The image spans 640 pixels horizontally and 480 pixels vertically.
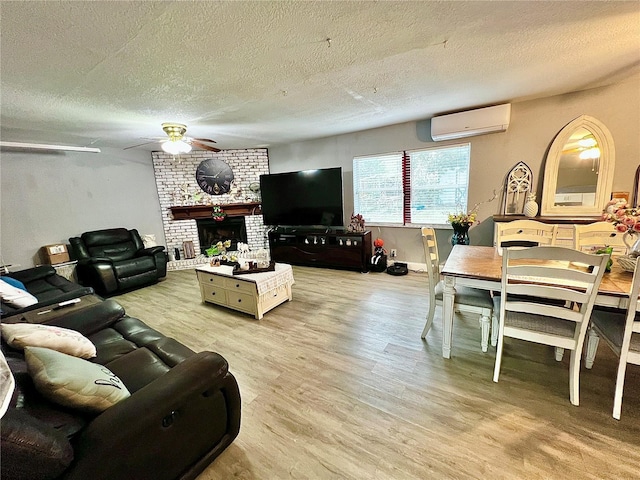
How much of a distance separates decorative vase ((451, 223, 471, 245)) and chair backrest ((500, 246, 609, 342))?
6.58 ft

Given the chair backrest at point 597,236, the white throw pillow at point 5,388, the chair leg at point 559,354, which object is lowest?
the chair leg at point 559,354

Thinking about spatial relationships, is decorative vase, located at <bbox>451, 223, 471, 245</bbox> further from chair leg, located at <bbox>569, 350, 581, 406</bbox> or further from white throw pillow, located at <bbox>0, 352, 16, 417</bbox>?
white throw pillow, located at <bbox>0, 352, 16, 417</bbox>

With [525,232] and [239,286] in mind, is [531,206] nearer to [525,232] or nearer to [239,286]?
[525,232]

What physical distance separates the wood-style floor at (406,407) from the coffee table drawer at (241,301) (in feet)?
0.64

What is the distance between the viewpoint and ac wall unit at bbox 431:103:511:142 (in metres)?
3.20

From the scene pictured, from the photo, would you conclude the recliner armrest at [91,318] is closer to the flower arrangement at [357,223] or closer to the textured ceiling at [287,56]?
the textured ceiling at [287,56]

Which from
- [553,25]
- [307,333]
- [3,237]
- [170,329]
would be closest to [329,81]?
[553,25]

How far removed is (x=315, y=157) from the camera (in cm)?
499

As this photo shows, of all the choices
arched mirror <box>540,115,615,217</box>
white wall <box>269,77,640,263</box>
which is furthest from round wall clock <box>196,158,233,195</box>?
arched mirror <box>540,115,615,217</box>

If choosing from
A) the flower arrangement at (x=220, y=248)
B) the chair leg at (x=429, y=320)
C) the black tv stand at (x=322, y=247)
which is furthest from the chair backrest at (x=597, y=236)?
the flower arrangement at (x=220, y=248)

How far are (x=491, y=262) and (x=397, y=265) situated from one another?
2.19 meters

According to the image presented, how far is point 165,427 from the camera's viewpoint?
108cm

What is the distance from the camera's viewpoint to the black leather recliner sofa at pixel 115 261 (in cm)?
371

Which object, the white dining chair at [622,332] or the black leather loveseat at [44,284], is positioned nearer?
the white dining chair at [622,332]
